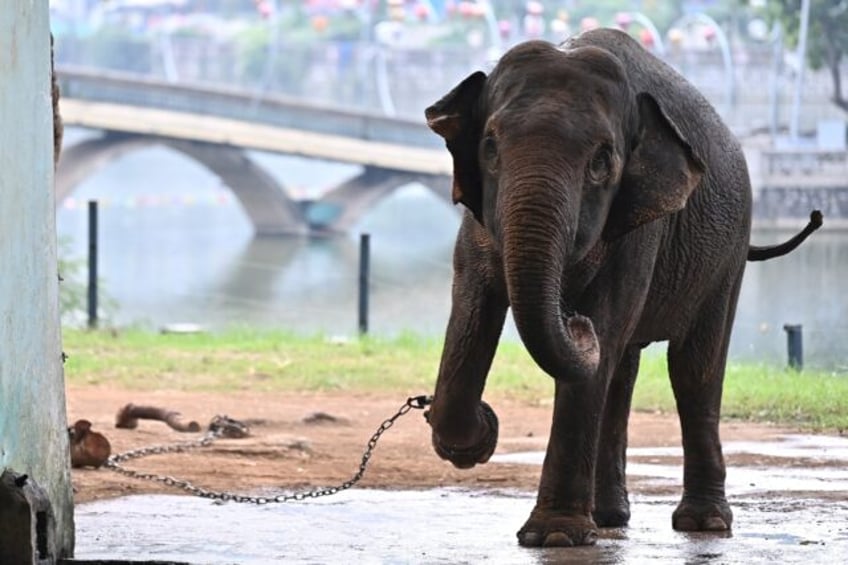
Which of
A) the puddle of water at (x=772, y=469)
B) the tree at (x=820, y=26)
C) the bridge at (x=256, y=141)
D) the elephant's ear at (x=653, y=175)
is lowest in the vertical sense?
the puddle of water at (x=772, y=469)

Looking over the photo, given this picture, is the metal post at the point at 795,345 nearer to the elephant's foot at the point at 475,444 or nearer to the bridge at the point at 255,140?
the elephant's foot at the point at 475,444

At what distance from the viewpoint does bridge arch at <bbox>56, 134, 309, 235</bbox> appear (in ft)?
217

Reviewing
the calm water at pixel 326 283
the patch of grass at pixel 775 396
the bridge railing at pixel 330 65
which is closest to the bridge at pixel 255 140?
the calm water at pixel 326 283

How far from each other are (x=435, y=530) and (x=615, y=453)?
1.00 meters

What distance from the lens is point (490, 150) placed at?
802 cm

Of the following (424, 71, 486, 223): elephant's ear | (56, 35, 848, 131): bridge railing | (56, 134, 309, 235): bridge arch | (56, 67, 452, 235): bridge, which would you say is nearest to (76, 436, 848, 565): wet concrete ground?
(424, 71, 486, 223): elephant's ear

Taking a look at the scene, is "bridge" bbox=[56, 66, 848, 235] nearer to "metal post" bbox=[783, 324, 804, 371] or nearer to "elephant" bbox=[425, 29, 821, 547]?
"metal post" bbox=[783, 324, 804, 371]

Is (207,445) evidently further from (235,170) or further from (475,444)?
(235,170)

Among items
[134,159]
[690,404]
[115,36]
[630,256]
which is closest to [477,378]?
[630,256]

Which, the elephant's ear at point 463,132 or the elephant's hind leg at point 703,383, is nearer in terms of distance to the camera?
the elephant's ear at point 463,132

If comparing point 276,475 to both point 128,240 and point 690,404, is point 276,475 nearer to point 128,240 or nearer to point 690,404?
point 690,404

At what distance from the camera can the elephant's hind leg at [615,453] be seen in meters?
9.05

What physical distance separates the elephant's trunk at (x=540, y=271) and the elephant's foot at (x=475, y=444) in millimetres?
898

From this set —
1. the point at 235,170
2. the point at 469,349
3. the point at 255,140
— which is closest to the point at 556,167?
the point at 469,349
